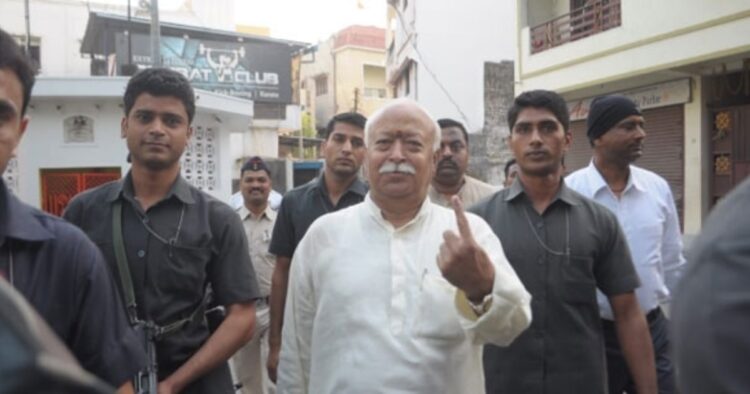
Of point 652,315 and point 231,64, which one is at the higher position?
point 231,64

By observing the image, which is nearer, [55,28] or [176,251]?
[176,251]

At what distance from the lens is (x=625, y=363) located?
334 cm

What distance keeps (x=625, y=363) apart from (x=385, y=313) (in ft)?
5.30

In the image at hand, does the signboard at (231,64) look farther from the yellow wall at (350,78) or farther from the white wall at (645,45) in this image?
the yellow wall at (350,78)

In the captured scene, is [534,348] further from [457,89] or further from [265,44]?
[265,44]

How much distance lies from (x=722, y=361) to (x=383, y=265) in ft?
5.01

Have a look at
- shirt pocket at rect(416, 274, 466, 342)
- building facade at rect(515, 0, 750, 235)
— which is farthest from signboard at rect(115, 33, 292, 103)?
shirt pocket at rect(416, 274, 466, 342)

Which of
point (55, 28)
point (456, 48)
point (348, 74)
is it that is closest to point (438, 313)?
point (456, 48)

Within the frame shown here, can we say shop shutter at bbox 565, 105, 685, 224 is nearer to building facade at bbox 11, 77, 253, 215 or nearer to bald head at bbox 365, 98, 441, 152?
building facade at bbox 11, 77, 253, 215

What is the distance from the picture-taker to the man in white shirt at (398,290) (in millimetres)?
2041

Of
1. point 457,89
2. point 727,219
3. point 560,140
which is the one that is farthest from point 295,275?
point 457,89

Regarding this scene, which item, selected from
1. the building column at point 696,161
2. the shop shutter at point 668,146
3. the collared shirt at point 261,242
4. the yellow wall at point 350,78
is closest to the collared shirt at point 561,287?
the collared shirt at point 261,242

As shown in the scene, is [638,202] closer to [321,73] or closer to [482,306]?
[482,306]

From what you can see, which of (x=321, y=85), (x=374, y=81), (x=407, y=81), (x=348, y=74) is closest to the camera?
(x=407, y=81)
